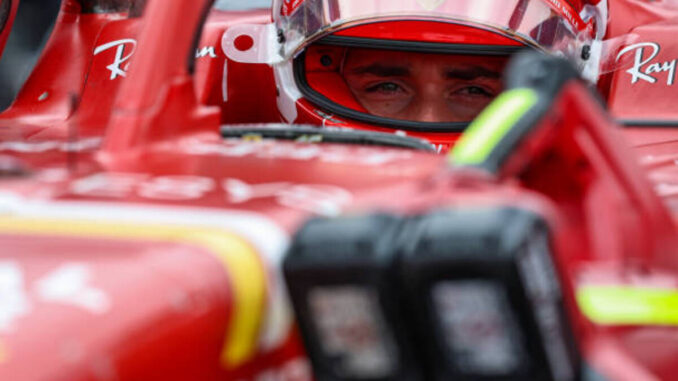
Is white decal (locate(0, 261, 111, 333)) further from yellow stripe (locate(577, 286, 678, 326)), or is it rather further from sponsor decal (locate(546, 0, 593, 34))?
sponsor decal (locate(546, 0, 593, 34))

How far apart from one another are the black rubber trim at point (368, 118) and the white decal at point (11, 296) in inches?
53.2

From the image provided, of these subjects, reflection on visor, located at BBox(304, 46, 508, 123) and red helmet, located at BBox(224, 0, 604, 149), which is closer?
red helmet, located at BBox(224, 0, 604, 149)

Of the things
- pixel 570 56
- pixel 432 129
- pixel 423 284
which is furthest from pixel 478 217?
pixel 570 56

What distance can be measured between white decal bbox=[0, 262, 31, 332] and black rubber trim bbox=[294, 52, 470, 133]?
1.35m

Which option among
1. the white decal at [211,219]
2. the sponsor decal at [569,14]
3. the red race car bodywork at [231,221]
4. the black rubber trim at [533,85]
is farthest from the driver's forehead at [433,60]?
the white decal at [211,219]

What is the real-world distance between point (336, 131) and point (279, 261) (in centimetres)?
64

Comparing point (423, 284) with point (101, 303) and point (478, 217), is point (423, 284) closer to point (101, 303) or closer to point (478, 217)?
point (478, 217)

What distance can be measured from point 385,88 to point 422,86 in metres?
0.10

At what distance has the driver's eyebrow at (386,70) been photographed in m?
2.14

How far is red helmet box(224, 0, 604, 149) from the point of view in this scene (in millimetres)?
1940

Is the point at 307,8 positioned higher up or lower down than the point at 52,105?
higher up

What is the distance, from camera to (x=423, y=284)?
0.58 metres

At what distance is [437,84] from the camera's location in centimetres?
212

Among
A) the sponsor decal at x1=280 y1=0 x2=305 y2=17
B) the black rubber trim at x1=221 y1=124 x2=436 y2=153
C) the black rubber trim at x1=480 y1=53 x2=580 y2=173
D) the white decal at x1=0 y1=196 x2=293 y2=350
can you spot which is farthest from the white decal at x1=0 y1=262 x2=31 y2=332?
the sponsor decal at x1=280 y1=0 x2=305 y2=17
